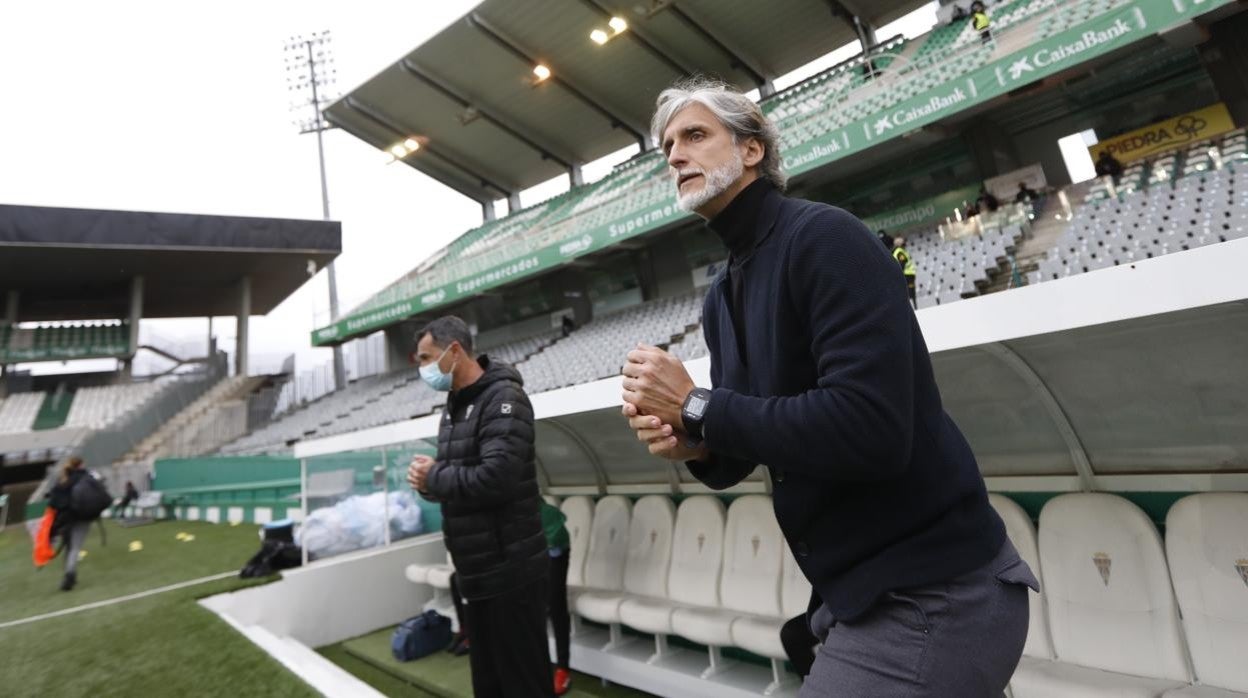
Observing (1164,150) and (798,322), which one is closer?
(798,322)

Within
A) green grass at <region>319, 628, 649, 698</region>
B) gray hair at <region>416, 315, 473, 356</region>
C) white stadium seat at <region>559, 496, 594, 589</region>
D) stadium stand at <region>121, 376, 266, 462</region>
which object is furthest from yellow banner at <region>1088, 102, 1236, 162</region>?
stadium stand at <region>121, 376, 266, 462</region>

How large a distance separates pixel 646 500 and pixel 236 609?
4019mm

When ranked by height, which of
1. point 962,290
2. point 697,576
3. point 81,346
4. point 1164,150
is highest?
point 81,346

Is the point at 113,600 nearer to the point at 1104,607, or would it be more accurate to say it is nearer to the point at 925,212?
the point at 1104,607

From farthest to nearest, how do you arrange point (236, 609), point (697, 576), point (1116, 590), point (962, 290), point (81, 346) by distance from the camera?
point (81, 346) → point (962, 290) → point (236, 609) → point (697, 576) → point (1116, 590)

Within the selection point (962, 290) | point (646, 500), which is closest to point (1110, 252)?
point (962, 290)

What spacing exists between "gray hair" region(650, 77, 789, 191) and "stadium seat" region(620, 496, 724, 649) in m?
3.50

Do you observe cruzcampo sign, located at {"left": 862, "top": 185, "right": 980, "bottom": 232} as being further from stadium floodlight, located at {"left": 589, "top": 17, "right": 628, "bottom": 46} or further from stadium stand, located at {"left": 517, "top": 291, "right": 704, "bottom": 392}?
stadium floodlight, located at {"left": 589, "top": 17, "right": 628, "bottom": 46}

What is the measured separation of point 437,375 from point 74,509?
7254mm

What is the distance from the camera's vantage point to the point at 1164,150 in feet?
35.9

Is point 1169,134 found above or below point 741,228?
above

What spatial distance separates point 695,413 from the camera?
104cm

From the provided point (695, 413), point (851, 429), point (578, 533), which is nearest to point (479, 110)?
point (578, 533)

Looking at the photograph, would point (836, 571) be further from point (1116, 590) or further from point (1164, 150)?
point (1164, 150)
